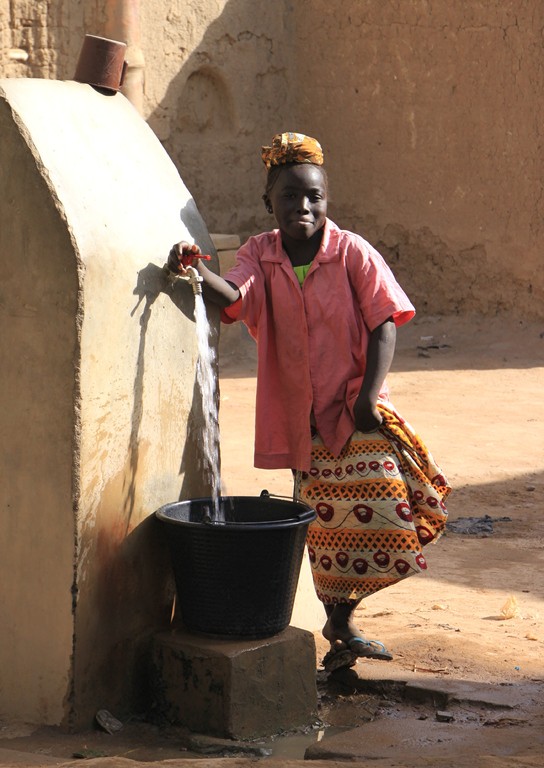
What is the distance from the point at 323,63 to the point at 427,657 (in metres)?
8.56

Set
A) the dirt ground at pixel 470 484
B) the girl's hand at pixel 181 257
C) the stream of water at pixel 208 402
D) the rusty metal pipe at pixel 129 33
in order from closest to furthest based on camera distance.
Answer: the girl's hand at pixel 181 257 → the stream of water at pixel 208 402 → the dirt ground at pixel 470 484 → the rusty metal pipe at pixel 129 33

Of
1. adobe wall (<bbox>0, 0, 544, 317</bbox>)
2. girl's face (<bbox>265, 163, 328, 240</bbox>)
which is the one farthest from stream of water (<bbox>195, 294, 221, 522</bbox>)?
adobe wall (<bbox>0, 0, 544, 317</bbox>)

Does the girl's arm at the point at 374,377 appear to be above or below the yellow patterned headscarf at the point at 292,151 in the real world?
below

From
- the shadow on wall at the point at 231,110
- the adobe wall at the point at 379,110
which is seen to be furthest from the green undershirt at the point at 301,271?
→ the shadow on wall at the point at 231,110

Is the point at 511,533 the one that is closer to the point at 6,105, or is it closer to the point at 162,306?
the point at 162,306

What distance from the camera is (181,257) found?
3.27m

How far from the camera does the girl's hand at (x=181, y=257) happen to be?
10.7ft

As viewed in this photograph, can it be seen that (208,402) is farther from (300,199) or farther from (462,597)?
(462,597)

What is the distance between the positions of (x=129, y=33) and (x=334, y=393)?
6828 mm

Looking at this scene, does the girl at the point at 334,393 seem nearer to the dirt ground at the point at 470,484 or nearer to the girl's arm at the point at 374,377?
the girl's arm at the point at 374,377

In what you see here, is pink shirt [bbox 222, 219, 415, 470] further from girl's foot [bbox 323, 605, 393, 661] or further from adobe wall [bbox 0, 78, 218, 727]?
girl's foot [bbox 323, 605, 393, 661]

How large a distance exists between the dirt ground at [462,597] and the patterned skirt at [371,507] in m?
0.34

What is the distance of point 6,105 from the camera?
307 centimetres

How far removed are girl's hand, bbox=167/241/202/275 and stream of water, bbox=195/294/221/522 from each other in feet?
0.39
